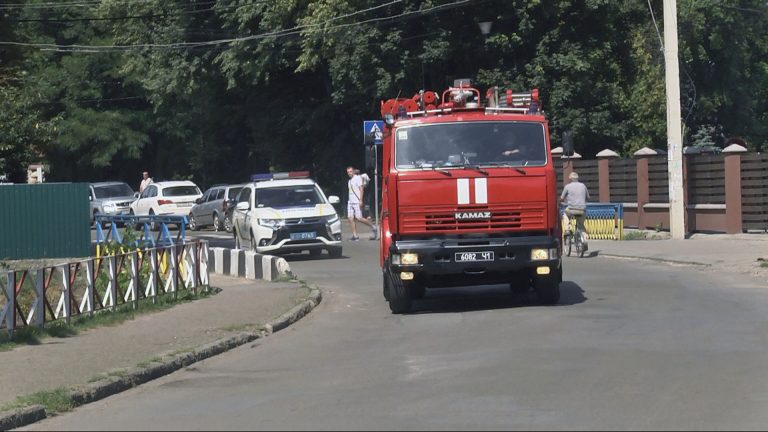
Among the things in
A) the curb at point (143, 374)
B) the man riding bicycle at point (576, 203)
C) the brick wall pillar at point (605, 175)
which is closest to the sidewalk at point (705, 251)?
the man riding bicycle at point (576, 203)

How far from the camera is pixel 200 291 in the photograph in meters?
18.2

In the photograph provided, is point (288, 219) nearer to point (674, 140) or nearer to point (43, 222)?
point (43, 222)

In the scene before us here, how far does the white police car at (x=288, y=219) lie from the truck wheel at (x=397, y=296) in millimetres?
9052

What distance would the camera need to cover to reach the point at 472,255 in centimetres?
1450

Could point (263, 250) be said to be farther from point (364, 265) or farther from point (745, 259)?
point (745, 259)

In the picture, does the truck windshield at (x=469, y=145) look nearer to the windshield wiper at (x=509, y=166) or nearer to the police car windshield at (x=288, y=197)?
the windshield wiper at (x=509, y=166)

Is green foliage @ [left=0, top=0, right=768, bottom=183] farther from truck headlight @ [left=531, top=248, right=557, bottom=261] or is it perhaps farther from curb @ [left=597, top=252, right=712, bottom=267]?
truck headlight @ [left=531, top=248, right=557, bottom=261]

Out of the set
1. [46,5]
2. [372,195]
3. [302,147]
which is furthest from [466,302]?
[46,5]

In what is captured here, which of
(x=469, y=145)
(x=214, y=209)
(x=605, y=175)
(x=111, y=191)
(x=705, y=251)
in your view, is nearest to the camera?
(x=469, y=145)

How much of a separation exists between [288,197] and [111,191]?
22331 millimetres

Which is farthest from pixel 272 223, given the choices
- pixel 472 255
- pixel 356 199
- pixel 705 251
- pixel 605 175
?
pixel 605 175

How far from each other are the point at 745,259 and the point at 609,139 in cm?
1960

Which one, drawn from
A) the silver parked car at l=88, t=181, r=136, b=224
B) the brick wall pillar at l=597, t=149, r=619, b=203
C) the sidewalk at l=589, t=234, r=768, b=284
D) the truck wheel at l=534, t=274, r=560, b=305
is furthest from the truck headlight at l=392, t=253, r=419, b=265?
the silver parked car at l=88, t=181, r=136, b=224

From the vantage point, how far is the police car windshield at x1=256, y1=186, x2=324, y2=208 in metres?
25.3
